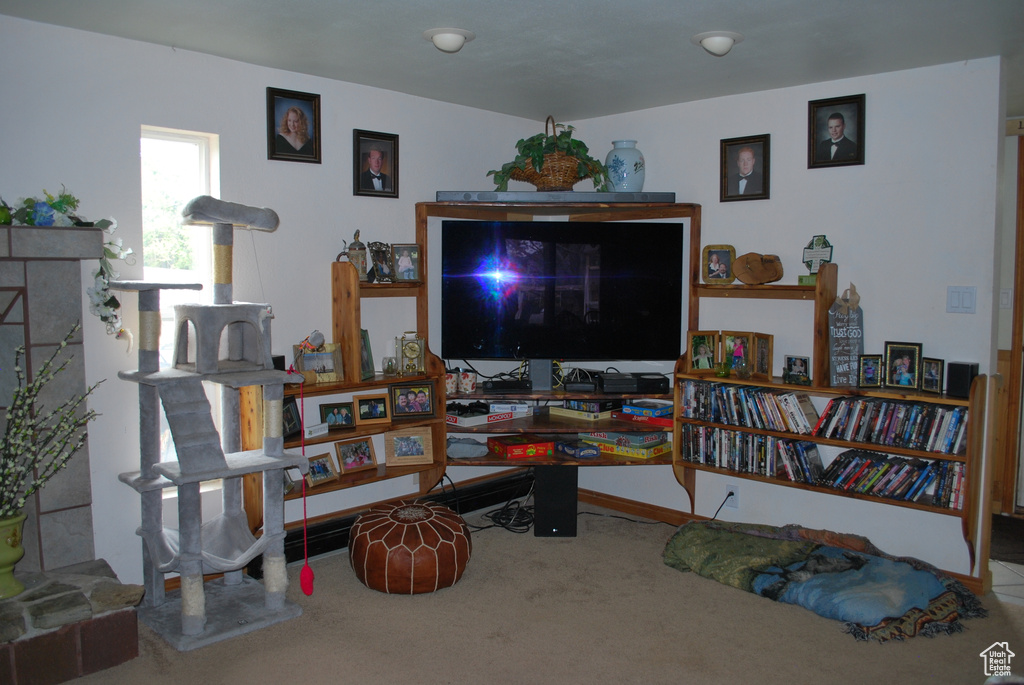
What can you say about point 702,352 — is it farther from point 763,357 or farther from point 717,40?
point 717,40

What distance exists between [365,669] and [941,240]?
315 cm

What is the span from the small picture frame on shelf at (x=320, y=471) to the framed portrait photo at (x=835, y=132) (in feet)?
9.49

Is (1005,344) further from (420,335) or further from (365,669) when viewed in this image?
(365,669)

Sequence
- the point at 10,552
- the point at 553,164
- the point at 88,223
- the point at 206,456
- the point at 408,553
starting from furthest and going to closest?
1. the point at 553,164
2. the point at 408,553
3. the point at 88,223
4. the point at 206,456
5. the point at 10,552

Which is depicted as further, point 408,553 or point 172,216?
point 172,216

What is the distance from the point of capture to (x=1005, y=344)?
4.49 metres

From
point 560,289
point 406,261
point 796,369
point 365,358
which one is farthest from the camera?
point 560,289

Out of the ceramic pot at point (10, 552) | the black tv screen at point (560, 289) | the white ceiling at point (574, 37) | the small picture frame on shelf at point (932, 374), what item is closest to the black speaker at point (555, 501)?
the black tv screen at point (560, 289)

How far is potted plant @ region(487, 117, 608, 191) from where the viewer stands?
4.10 m

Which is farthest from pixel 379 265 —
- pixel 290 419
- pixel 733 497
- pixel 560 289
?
pixel 733 497

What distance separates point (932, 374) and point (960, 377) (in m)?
0.13

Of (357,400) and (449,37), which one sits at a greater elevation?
(449,37)

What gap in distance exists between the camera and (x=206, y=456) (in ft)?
9.53

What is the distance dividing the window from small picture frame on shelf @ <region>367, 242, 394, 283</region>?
79 centimetres
